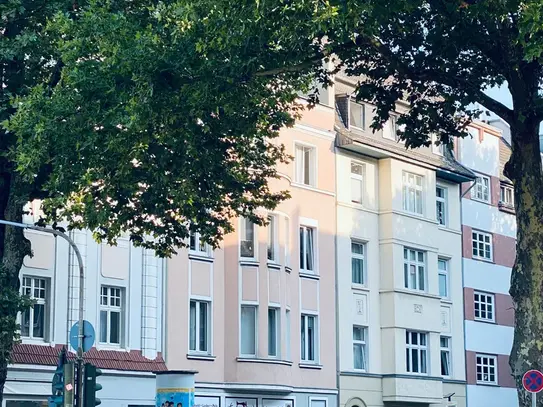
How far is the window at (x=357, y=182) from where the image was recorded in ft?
150

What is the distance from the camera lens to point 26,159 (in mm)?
21750

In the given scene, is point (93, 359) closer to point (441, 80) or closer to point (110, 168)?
point (110, 168)

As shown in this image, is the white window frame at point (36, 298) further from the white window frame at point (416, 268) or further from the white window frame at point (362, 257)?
the white window frame at point (416, 268)

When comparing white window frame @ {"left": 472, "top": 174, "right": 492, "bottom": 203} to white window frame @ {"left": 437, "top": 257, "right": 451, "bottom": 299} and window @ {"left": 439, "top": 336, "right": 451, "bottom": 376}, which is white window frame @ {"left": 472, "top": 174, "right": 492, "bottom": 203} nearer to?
white window frame @ {"left": 437, "top": 257, "right": 451, "bottom": 299}

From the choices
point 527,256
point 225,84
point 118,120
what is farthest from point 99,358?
point 527,256

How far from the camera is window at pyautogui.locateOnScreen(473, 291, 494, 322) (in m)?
52.3

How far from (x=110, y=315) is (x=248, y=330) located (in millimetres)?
5375

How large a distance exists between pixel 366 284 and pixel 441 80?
23.9m

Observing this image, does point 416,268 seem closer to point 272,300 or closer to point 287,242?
point 287,242

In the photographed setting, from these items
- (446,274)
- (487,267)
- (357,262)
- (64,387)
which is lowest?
(64,387)

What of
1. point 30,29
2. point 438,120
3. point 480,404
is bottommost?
point 480,404

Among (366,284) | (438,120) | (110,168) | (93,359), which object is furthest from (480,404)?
(110,168)

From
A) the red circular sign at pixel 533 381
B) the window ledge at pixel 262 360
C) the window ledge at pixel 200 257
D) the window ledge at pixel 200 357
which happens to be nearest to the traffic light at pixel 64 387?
the red circular sign at pixel 533 381

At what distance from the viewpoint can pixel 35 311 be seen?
33.7 m
